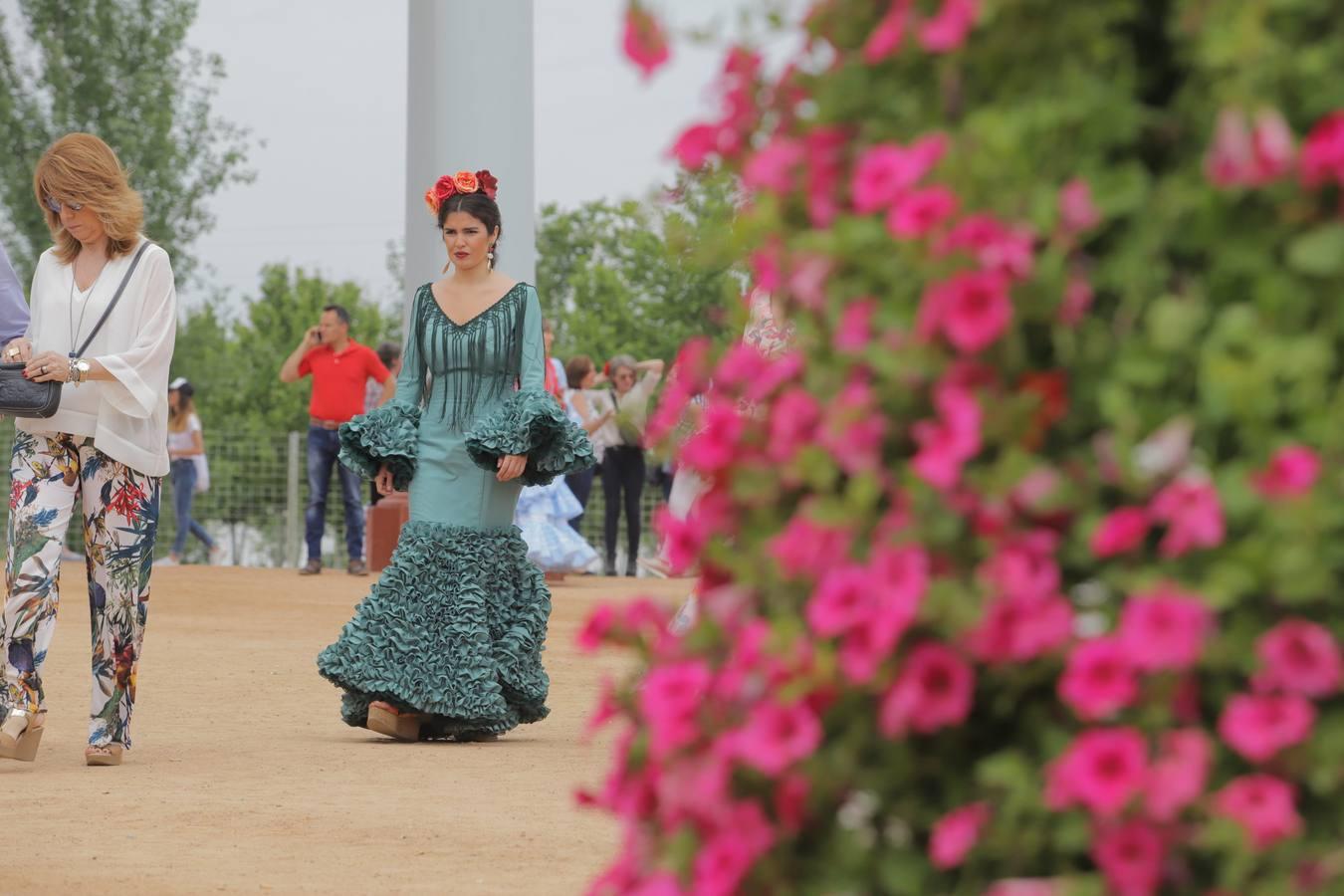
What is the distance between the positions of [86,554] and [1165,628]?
19.2 ft

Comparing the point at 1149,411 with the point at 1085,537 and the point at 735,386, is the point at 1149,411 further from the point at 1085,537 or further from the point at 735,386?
the point at 735,386

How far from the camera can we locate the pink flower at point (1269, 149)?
78.3 inches

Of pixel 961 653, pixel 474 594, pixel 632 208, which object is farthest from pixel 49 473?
pixel 961 653

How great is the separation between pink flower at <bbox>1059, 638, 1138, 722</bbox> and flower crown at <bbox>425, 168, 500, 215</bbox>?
22.0 ft

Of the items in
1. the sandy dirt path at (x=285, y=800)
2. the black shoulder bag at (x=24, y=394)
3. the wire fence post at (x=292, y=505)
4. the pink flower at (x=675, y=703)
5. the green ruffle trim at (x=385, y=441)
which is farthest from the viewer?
the wire fence post at (x=292, y=505)

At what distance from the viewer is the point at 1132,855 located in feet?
6.69

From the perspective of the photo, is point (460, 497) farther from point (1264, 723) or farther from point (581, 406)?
point (581, 406)

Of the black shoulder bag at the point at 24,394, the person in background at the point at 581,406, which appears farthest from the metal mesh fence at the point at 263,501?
the black shoulder bag at the point at 24,394

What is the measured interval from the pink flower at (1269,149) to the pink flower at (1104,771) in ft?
1.70

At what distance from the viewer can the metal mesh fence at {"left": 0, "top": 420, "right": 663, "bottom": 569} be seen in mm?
24906

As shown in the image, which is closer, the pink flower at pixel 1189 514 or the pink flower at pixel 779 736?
the pink flower at pixel 1189 514

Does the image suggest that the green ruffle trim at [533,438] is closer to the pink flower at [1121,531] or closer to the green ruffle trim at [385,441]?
the green ruffle trim at [385,441]

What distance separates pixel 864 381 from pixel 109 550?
220 inches

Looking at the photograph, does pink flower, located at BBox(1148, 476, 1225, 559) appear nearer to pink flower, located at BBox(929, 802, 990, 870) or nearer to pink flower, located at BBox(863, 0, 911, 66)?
pink flower, located at BBox(929, 802, 990, 870)
